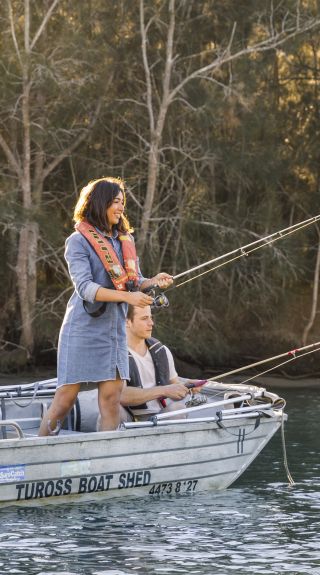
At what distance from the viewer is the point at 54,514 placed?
28.1 ft

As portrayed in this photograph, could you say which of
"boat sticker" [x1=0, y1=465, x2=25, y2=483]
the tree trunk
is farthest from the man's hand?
the tree trunk

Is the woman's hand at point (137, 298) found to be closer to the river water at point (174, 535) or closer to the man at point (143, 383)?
the man at point (143, 383)

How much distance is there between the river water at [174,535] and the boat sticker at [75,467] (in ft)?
0.84

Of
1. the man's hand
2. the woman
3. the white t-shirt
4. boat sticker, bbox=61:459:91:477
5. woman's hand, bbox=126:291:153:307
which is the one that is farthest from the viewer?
the white t-shirt

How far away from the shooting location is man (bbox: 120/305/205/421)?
895 cm

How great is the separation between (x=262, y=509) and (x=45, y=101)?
12.2m

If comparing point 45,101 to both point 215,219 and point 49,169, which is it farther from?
point 215,219

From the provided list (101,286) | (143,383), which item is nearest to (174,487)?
(143,383)

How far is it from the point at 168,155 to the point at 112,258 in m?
13.4

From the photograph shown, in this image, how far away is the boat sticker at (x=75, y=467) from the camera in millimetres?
8531

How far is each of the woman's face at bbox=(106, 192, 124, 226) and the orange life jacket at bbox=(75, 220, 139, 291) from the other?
0.12 meters

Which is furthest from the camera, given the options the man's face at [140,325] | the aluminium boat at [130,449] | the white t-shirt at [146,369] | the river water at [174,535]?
the white t-shirt at [146,369]

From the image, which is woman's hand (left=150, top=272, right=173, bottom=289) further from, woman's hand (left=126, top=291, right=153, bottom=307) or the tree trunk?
the tree trunk

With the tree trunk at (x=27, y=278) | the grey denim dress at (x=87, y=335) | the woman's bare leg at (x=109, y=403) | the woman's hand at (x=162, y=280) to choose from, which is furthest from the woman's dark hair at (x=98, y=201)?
the tree trunk at (x=27, y=278)
